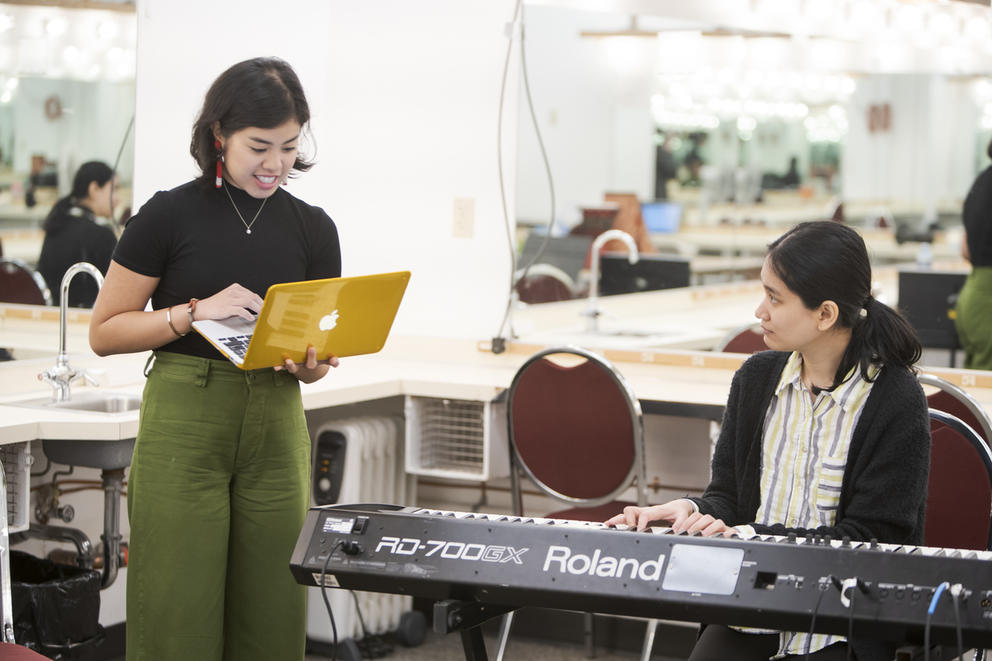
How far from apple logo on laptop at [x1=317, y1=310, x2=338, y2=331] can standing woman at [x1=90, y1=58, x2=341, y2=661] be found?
0.17 ft

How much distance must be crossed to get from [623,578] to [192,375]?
886 mm

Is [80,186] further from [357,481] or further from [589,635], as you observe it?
[589,635]

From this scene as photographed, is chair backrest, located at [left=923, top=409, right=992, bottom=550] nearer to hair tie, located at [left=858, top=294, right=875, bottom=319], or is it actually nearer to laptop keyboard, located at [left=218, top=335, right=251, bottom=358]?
hair tie, located at [left=858, top=294, right=875, bottom=319]

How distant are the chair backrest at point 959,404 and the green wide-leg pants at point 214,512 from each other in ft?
4.10

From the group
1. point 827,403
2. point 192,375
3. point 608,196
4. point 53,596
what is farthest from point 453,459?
Answer: point 608,196

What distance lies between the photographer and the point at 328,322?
2133 mm

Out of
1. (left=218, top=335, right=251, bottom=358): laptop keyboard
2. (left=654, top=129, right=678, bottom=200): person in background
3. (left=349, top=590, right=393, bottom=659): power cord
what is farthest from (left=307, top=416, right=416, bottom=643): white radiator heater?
(left=654, top=129, right=678, bottom=200): person in background

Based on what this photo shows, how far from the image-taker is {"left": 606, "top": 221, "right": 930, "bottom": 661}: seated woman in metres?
1.85

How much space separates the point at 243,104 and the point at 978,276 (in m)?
2.70

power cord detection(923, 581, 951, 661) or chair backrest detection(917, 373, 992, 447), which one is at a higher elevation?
chair backrest detection(917, 373, 992, 447)

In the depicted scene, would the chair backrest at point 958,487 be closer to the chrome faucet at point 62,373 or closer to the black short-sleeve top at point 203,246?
the black short-sleeve top at point 203,246

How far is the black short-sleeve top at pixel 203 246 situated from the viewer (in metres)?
2.13

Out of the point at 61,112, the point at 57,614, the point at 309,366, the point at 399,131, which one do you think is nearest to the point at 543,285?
the point at 399,131

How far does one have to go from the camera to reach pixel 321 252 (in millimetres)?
2316
